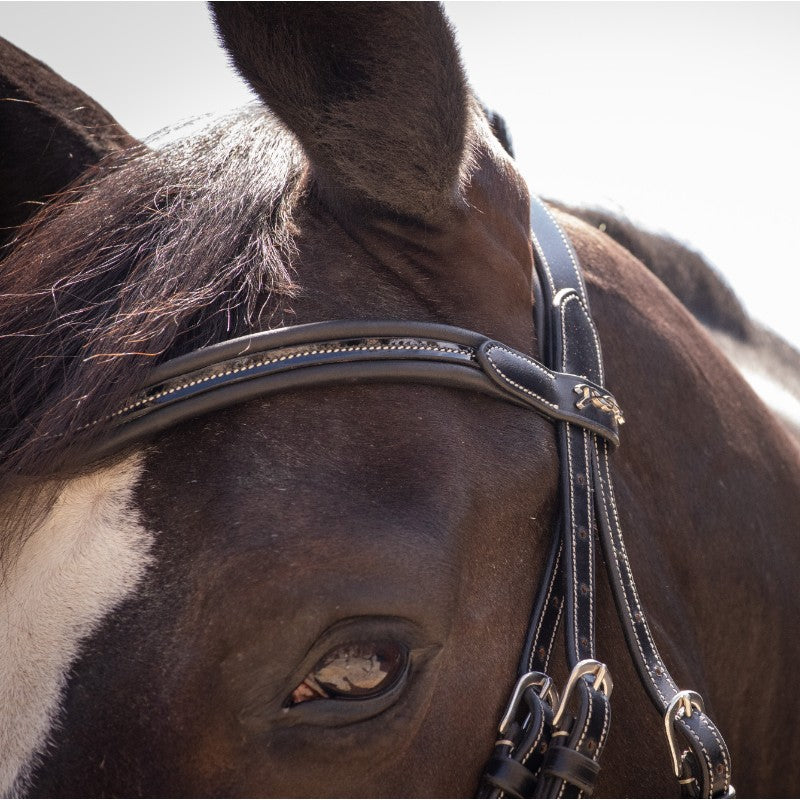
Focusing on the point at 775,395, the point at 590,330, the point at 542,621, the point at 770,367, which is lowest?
the point at 542,621

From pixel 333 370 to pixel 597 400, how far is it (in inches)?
21.1

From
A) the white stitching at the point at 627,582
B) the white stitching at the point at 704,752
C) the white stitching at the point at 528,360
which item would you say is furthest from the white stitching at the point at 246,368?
the white stitching at the point at 704,752

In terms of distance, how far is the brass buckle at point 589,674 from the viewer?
136 cm

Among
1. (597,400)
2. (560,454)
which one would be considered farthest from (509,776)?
(597,400)

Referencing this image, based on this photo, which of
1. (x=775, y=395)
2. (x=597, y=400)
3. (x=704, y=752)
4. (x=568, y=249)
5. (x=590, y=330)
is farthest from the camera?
(x=775, y=395)

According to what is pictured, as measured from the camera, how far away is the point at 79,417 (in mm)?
1238

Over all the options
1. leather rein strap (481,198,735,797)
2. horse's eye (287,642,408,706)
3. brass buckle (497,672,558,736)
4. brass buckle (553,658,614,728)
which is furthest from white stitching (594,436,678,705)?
horse's eye (287,642,408,706)

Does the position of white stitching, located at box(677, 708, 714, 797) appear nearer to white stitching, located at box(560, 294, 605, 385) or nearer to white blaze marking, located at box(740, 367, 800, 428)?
white stitching, located at box(560, 294, 605, 385)

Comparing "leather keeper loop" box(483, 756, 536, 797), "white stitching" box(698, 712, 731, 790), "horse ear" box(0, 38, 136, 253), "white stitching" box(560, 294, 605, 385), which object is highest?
"horse ear" box(0, 38, 136, 253)

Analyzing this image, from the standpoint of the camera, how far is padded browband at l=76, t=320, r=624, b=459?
4.25 feet

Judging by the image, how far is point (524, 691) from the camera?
1343 millimetres

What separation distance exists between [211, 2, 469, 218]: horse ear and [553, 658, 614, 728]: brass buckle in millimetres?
828

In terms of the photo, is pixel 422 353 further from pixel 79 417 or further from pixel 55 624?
pixel 55 624

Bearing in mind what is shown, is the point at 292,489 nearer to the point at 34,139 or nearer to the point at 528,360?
the point at 528,360
